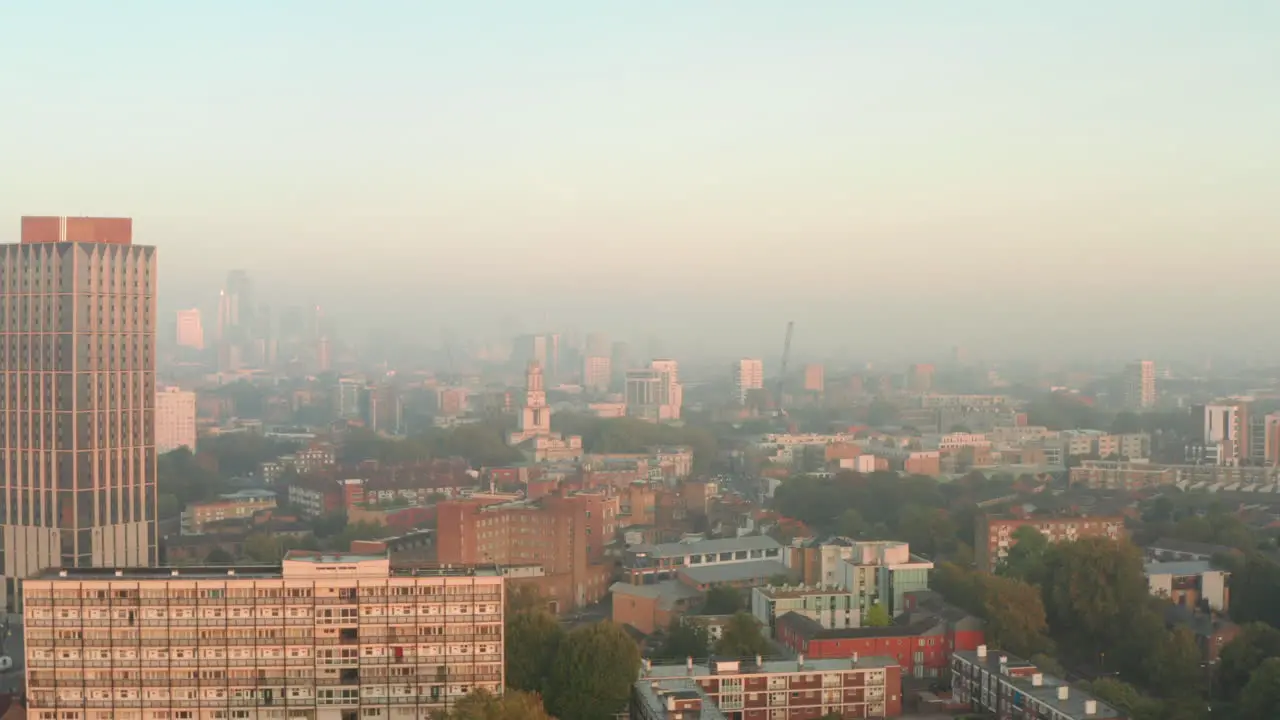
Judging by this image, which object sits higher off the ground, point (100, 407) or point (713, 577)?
point (100, 407)

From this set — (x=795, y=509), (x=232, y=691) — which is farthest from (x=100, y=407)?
(x=795, y=509)

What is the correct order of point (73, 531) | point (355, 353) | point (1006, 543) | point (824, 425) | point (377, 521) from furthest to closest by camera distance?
point (355, 353) → point (824, 425) → point (377, 521) → point (1006, 543) → point (73, 531)

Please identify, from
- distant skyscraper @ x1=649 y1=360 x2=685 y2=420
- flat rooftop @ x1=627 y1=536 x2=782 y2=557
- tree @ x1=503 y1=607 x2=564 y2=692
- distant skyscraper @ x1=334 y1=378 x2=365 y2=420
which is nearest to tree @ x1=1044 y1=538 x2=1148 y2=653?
tree @ x1=503 y1=607 x2=564 y2=692

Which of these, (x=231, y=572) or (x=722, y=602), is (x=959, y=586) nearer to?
(x=722, y=602)

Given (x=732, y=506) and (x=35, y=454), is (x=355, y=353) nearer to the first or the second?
(x=732, y=506)

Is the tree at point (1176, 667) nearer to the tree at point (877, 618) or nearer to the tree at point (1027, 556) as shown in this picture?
the tree at point (1027, 556)

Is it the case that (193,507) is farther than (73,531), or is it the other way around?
(193,507)

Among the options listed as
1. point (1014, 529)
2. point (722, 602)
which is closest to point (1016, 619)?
point (722, 602)

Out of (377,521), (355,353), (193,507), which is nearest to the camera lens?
(377,521)
